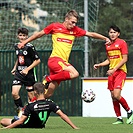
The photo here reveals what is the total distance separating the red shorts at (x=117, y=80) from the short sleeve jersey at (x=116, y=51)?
4.9 inches

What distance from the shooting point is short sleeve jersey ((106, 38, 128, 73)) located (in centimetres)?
1498

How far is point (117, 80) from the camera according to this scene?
49.0 ft

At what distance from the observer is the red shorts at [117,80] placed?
14922mm

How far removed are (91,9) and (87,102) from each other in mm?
3440

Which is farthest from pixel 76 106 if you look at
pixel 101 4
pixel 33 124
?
pixel 33 124

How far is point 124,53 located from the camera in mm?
14961

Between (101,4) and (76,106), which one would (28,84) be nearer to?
(76,106)

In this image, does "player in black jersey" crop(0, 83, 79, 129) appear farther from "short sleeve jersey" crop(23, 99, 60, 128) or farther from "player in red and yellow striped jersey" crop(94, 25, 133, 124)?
"player in red and yellow striped jersey" crop(94, 25, 133, 124)

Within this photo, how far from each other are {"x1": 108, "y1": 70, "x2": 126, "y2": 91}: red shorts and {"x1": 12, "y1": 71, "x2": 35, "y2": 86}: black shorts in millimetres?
1936

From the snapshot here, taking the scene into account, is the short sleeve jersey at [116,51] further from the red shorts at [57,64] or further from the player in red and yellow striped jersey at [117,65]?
the red shorts at [57,64]

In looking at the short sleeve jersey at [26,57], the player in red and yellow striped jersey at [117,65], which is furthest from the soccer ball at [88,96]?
the player in red and yellow striped jersey at [117,65]

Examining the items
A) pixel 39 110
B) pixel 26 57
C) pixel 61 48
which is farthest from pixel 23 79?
pixel 39 110

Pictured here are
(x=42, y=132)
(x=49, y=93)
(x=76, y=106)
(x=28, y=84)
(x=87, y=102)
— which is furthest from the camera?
(x=76, y=106)

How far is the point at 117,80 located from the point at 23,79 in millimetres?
2216
